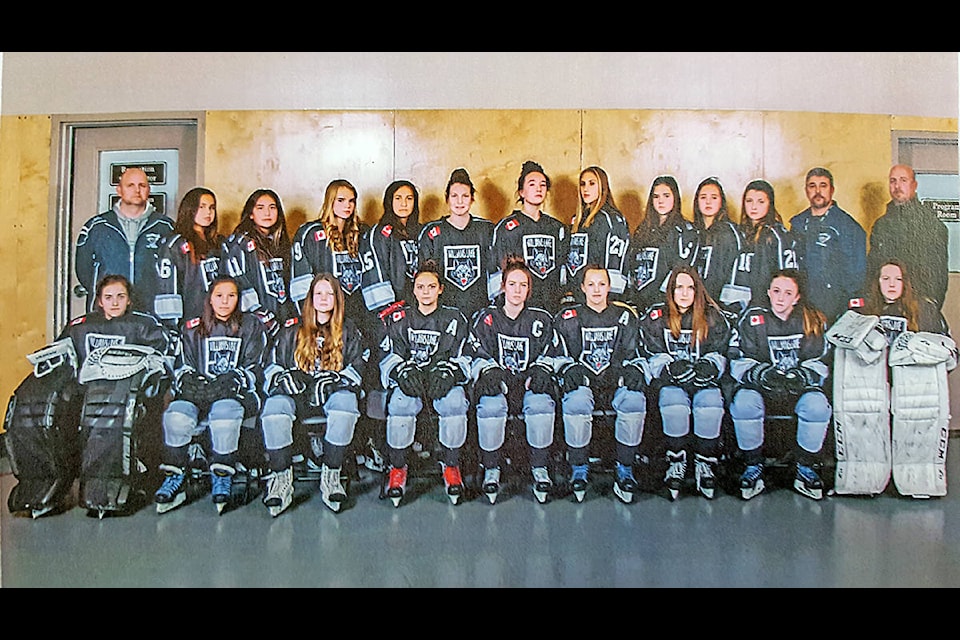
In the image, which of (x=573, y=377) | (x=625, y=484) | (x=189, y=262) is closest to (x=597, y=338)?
(x=573, y=377)

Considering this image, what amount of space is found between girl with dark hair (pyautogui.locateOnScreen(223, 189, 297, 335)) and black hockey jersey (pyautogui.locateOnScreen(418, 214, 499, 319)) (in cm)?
48

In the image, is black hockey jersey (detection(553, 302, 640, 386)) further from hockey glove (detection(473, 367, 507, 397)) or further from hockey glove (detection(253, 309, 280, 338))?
hockey glove (detection(253, 309, 280, 338))

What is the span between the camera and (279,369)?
261 centimetres

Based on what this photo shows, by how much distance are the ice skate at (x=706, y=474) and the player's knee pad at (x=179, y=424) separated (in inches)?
67.0

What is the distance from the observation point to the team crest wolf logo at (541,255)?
8.61 feet

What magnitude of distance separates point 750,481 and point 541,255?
1039 mm

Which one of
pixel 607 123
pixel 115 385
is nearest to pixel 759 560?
pixel 607 123

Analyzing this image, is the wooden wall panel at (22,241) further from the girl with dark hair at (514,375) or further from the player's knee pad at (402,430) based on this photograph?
the girl with dark hair at (514,375)

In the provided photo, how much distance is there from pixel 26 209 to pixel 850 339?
9.32 feet

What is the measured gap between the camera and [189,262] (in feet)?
8.63

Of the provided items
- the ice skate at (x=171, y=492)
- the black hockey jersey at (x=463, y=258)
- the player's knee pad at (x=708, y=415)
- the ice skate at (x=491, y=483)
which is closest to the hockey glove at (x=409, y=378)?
the black hockey jersey at (x=463, y=258)

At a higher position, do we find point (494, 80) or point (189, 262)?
point (494, 80)

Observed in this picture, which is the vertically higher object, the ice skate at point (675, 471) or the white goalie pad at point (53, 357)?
the white goalie pad at point (53, 357)

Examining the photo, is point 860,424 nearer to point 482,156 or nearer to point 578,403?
point 578,403
